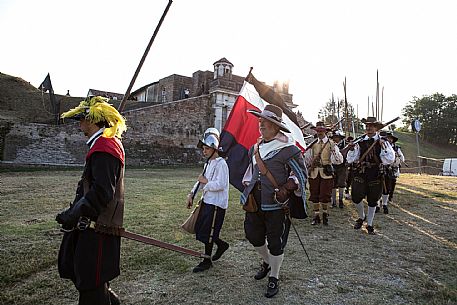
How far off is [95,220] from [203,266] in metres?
2.04

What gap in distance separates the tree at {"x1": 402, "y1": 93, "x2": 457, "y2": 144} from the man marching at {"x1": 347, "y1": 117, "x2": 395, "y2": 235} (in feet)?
176

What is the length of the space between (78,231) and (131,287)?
1.38m

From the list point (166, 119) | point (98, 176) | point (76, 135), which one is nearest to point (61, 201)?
point (98, 176)

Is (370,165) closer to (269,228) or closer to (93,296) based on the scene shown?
(269,228)

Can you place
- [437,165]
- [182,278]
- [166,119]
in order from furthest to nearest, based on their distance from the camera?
[437,165], [166,119], [182,278]

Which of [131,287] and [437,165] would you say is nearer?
[131,287]

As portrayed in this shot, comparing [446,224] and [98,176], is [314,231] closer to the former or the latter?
[446,224]

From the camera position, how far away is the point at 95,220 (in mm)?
2496

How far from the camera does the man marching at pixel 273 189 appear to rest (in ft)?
11.7

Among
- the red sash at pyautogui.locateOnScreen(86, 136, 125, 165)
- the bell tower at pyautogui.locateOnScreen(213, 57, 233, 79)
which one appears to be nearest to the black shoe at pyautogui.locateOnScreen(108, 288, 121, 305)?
the red sash at pyautogui.locateOnScreen(86, 136, 125, 165)

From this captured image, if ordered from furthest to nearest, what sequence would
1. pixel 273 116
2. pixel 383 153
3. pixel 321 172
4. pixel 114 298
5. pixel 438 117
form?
pixel 438 117 → pixel 321 172 → pixel 383 153 → pixel 273 116 → pixel 114 298

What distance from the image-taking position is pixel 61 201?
8680 mm

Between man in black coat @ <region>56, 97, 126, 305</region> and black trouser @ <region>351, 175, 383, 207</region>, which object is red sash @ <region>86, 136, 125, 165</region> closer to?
man in black coat @ <region>56, 97, 126, 305</region>

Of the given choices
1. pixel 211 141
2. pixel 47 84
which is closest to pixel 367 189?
pixel 211 141
